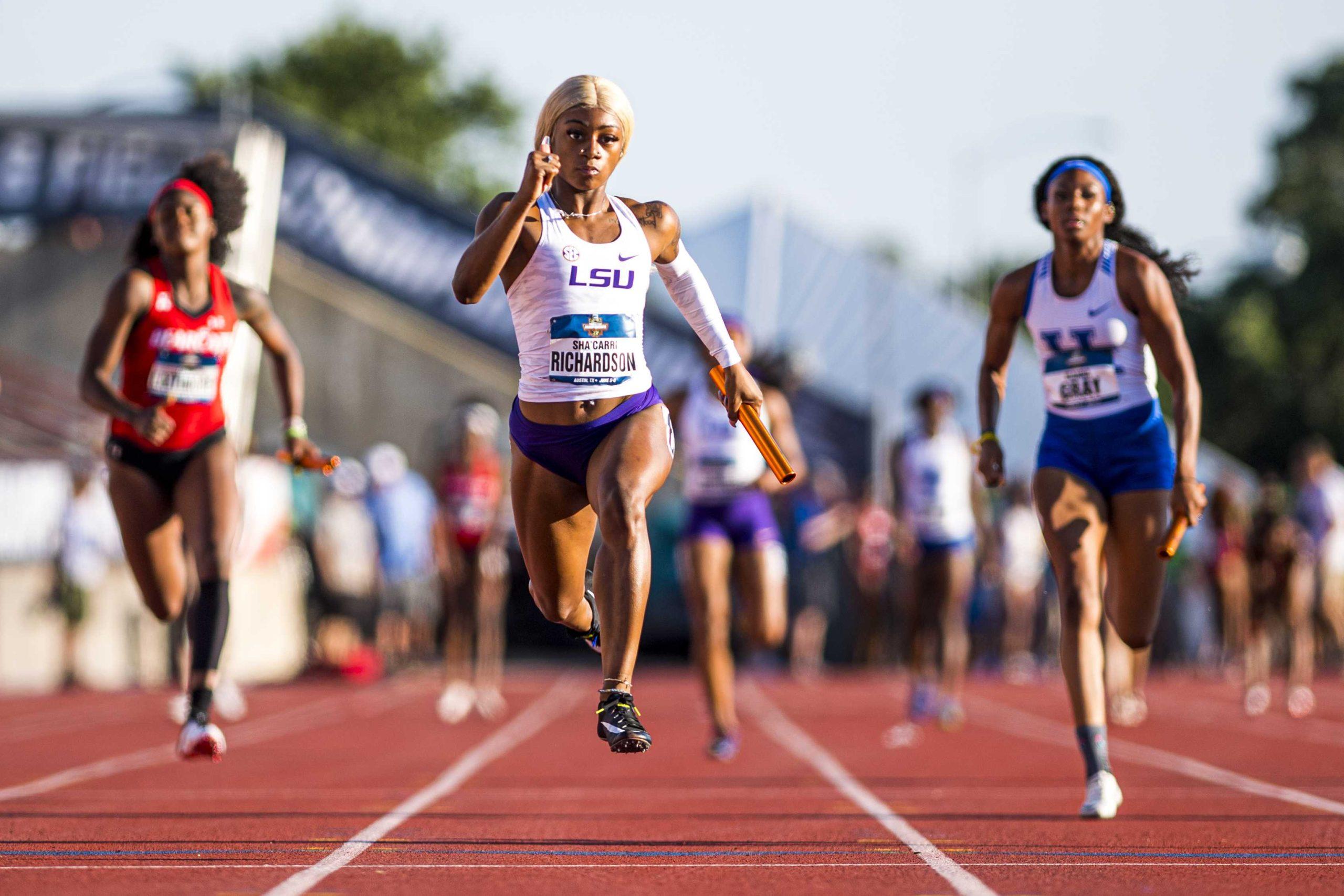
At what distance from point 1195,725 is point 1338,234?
132ft

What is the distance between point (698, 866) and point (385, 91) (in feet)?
195

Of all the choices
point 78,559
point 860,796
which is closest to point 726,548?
point 860,796

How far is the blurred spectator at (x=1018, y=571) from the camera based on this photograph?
2323 cm

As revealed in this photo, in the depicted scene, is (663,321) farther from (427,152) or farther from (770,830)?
(427,152)

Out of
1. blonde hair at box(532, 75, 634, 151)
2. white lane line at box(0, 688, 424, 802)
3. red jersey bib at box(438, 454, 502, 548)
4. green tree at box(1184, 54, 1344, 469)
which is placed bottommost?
white lane line at box(0, 688, 424, 802)

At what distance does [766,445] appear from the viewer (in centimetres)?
632

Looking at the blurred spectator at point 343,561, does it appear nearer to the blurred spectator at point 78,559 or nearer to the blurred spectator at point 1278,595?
the blurred spectator at point 78,559

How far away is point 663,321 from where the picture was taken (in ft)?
79.7

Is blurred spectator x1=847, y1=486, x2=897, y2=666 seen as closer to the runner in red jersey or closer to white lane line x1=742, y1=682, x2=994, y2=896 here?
white lane line x1=742, y1=682, x2=994, y2=896

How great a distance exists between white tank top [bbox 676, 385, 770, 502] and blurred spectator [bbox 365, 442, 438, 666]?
26.6 ft

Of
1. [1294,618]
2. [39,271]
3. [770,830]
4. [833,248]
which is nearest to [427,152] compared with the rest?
[833,248]

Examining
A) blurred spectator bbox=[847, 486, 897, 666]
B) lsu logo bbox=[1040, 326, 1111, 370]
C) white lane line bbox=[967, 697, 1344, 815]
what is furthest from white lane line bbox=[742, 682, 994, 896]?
blurred spectator bbox=[847, 486, 897, 666]

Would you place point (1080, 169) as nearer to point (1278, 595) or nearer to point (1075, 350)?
point (1075, 350)

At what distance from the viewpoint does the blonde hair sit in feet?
20.4
